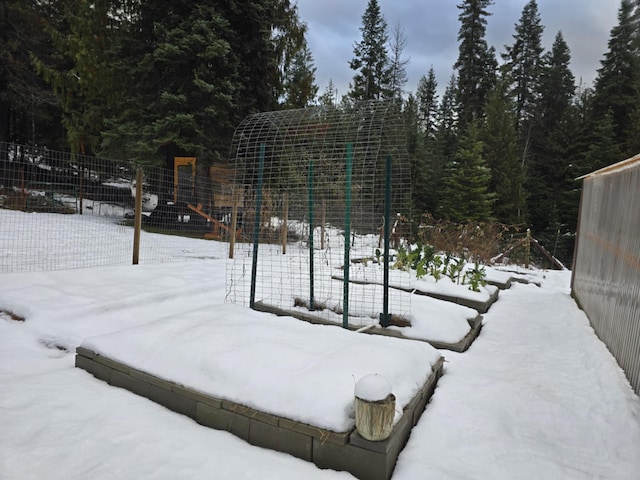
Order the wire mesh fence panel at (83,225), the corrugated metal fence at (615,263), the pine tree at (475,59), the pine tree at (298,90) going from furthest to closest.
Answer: the pine tree at (475,59) < the pine tree at (298,90) < the wire mesh fence panel at (83,225) < the corrugated metal fence at (615,263)

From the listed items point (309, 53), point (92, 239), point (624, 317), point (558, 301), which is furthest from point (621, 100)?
point (92, 239)

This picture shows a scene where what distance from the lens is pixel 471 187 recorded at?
64.8 ft

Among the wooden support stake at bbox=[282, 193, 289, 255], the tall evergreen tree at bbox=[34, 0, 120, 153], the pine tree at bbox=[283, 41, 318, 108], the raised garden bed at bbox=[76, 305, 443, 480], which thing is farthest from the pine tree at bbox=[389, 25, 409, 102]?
the raised garden bed at bbox=[76, 305, 443, 480]

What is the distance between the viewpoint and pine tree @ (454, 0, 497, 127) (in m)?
27.1

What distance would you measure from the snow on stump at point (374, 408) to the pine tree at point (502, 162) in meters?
21.2

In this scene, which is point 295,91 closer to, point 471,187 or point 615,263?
point 471,187

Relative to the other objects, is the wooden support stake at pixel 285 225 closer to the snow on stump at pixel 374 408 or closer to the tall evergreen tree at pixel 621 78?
the snow on stump at pixel 374 408

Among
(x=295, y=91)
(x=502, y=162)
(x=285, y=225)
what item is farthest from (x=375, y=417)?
(x=502, y=162)

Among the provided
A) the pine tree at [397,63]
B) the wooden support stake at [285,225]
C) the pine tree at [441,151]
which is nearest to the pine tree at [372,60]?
the pine tree at [397,63]

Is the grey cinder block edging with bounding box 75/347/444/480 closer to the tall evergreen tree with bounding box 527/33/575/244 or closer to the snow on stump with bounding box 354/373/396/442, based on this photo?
the snow on stump with bounding box 354/373/396/442

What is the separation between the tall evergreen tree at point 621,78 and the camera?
22.0 metres

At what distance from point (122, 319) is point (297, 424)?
2.54 metres

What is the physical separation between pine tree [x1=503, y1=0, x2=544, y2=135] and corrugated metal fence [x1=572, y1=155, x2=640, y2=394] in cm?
2593

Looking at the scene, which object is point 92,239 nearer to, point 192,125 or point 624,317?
point 192,125
